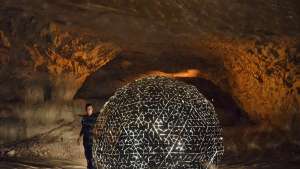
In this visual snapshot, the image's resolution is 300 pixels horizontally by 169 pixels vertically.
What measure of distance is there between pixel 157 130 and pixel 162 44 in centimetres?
634

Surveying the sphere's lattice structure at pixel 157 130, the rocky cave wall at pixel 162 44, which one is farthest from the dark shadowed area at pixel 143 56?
the sphere's lattice structure at pixel 157 130

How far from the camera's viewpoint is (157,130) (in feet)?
12.8

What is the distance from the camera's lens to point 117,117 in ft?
13.2

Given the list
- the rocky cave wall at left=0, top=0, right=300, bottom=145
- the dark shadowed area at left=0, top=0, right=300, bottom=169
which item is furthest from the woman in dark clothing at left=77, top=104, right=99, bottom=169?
the rocky cave wall at left=0, top=0, right=300, bottom=145

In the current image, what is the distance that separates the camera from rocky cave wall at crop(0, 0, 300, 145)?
7.26 metres

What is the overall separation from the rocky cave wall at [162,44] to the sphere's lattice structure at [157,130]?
10.1ft

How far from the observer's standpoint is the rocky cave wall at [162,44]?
7.26 metres

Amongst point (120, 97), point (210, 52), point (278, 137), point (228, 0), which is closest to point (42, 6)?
point (228, 0)

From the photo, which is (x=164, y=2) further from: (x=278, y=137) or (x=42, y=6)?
(x=278, y=137)

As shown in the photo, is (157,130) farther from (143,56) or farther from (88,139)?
(143,56)

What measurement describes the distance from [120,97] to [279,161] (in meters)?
4.97

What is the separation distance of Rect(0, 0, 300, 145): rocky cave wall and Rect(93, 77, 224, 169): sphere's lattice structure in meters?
3.08

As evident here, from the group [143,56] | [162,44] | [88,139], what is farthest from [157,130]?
[143,56]

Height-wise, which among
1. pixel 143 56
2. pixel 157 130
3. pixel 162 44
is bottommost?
pixel 143 56
